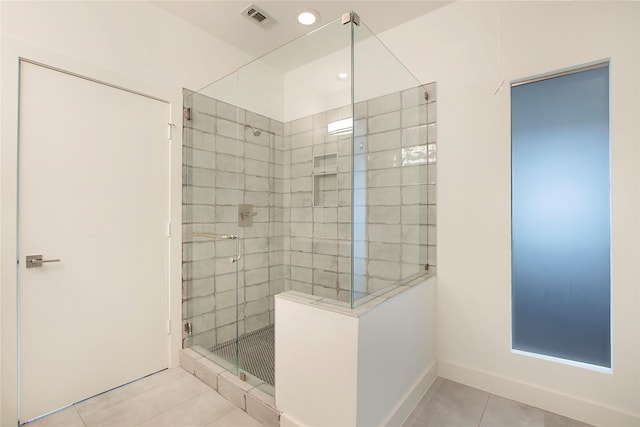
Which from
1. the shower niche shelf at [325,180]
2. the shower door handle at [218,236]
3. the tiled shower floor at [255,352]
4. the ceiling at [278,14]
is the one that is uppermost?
the ceiling at [278,14]

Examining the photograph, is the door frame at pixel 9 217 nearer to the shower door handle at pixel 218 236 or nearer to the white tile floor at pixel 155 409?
the white tile floor at pixel 155 409

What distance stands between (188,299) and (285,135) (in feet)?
5.30

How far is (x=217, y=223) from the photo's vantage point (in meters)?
2.37

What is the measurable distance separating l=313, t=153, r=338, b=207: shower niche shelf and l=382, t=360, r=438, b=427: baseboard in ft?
4.41

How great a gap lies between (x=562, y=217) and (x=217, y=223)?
2395mm

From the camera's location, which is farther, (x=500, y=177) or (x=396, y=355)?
(x=500, y=177)

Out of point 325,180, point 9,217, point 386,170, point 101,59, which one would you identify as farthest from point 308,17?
point 9,217

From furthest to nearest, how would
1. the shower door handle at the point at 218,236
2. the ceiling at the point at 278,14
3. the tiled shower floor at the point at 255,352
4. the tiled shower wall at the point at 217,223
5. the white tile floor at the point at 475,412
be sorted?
the tiled shower wall at the point at 217,223, the shower door handle at the point at 218,236, the ceiling at the point at 278,14, the tiled shower floor at the point at 255,352, the white tile floor at the point at 475,412

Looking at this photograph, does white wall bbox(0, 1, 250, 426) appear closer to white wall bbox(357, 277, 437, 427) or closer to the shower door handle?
the shower door handle

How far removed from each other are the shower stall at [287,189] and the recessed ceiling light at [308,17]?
314mm

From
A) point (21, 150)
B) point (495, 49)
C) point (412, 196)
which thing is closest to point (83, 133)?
point (21, 150)

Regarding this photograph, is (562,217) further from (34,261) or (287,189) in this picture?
(34,261)

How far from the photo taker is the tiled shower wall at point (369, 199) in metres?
1.79

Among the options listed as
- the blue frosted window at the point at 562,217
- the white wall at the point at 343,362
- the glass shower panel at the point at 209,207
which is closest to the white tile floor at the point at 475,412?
the white wall at the point at 343,362
